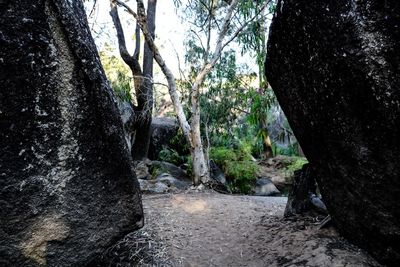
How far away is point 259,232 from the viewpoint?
4.04 metres

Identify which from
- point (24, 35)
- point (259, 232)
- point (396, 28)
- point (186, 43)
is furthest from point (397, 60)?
Result: point (186, 43)

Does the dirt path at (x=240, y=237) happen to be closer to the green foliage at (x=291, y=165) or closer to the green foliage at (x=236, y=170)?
the green foliage at (x=236, y=170)

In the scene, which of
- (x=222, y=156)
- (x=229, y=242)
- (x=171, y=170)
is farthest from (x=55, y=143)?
(x=222, y=156)

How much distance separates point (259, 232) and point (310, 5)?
255 cm

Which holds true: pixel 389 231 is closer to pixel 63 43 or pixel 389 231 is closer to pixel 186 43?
pixel 63 43

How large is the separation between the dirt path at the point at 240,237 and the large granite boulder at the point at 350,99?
26 cm

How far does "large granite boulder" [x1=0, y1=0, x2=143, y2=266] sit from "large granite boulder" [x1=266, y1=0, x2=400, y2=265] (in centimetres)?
147

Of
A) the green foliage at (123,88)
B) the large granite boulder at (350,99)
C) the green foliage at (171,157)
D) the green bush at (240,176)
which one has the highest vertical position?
the green foliage at (123,88)

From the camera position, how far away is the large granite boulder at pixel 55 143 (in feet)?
7.33

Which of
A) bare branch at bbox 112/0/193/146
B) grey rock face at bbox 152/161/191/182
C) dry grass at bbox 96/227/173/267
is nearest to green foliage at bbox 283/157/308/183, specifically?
grey rock face at bbox 152/161/191/182

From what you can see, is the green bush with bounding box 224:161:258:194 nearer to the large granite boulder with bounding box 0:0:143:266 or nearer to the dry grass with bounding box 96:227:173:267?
the dry grass with bounding box 96:227:173:267

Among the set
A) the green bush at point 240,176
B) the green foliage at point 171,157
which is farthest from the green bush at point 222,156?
the green foliage at point 171,157

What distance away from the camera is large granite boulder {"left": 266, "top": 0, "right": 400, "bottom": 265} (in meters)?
2.15

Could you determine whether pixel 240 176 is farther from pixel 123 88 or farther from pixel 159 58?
pixel 159 58
